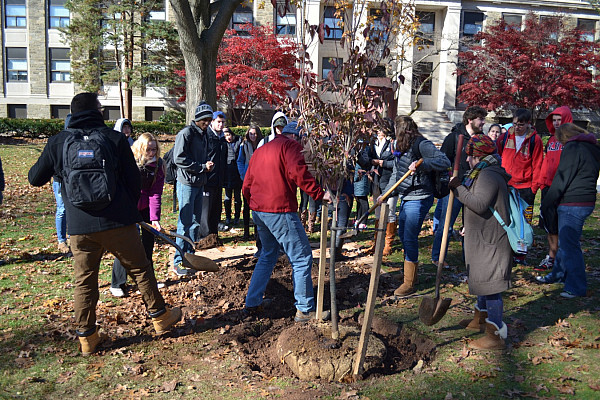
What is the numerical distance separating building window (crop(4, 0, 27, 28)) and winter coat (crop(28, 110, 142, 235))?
120 feet

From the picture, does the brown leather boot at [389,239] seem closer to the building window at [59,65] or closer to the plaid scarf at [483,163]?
the plaid scarf at [483,163]

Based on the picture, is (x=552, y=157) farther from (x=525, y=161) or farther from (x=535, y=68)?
(x=535, y=68)

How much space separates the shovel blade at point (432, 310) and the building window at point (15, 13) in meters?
38.4

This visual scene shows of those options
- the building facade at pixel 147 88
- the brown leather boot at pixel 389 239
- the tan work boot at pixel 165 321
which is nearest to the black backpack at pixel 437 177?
the brown leather boot at pixel 389 239

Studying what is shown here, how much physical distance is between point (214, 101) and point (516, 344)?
9605 millimetres

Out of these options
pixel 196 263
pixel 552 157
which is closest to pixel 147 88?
pixel 196 263

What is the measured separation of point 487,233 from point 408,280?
1.71 m

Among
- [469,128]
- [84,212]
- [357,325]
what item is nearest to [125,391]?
[84,212]

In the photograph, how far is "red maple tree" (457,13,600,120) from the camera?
24.8m

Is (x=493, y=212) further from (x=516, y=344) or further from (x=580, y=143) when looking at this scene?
(x=580, y=143)

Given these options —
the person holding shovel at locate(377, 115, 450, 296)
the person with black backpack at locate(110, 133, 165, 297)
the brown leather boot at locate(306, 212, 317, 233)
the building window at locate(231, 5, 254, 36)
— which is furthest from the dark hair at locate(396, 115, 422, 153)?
the building window at locate(231, 5, 254, 36)

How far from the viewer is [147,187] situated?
5.98 metres

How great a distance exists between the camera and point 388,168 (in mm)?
8016

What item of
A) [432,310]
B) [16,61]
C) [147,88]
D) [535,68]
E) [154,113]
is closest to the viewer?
[432,310]
